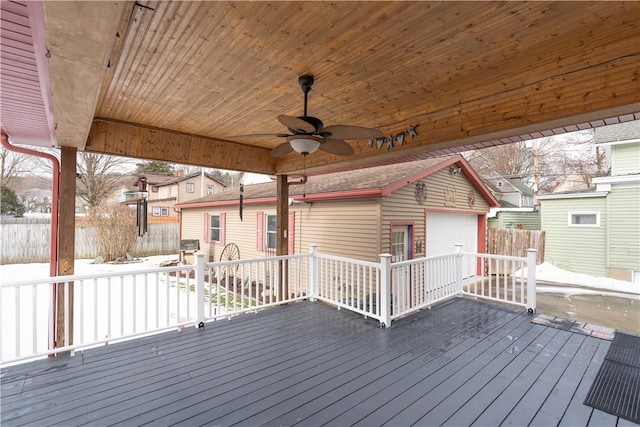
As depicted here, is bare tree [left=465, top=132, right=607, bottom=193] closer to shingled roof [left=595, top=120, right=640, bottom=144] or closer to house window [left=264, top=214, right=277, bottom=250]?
shingled roof [left=595, top=120, right=640, bottom=144]

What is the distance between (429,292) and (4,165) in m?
16.6

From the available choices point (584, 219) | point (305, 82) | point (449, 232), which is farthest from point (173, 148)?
point (584, 219)

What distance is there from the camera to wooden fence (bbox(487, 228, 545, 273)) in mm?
10727

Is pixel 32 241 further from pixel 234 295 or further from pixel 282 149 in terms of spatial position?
pixel 282 149

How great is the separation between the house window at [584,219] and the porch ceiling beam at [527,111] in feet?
28.8

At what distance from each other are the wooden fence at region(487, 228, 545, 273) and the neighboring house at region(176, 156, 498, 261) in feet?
7.46

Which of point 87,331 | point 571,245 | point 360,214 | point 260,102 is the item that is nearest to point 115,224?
point 87,331

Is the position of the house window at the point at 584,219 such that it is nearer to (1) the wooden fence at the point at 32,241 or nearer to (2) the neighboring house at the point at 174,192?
(1) the wooden fence at the point at 32,241

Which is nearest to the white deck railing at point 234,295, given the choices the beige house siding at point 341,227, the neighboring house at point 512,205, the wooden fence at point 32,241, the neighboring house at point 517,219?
the beige house siding at point 341,227

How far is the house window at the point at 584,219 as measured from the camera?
9.47 metres

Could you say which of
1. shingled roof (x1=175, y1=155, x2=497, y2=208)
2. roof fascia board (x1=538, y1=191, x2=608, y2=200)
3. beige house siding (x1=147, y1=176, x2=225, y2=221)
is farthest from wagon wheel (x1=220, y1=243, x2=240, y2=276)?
roof fascia board (x1=538, y1=191, x2=608, y2=200)

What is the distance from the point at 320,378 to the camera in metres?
2.80

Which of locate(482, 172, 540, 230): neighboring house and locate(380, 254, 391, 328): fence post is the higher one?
locate(482, 172, 540, 230): neighboring house

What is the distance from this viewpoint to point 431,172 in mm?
7340
